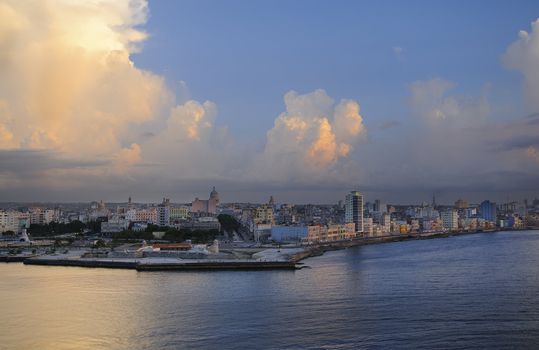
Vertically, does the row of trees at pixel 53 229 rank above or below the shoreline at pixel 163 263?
above

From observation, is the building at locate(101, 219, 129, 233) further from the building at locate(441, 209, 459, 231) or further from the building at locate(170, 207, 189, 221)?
the building at locate(441, 209, 459, 231)

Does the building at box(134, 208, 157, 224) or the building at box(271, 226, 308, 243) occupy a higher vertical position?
the building at box(134, 208, 157, 224)

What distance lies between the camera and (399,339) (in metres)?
8.50

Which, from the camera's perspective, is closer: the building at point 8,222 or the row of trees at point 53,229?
the row of trees at point 53,229

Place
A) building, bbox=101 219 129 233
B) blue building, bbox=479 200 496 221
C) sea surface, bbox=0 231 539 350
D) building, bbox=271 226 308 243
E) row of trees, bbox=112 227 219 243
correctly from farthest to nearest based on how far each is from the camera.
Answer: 1. blue building, bbox=479 200 496 221
2. building, bbox=101 219 129 233
3. building, bbox=271 226 308 243
4. row of trees, bbox=112 227 219 243
5. sea surface, bbox=0 231 539 350

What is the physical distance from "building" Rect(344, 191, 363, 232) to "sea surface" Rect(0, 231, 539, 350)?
2766 centimetres

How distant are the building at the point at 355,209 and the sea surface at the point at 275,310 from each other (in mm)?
27657

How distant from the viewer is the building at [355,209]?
147 feet

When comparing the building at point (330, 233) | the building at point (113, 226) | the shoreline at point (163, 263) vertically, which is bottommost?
the shoreline at point (163, 263)

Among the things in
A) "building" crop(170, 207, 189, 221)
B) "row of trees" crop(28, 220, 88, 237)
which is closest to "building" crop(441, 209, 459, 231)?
"building" crop(170, 207, 189, 221)

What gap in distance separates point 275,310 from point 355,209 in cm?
3511

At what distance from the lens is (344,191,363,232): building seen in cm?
4494

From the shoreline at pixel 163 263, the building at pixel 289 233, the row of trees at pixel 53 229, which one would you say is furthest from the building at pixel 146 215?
the shoreline at pixel 163 263

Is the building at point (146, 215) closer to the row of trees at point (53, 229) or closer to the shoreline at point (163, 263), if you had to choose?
the row of trees at point (53, 229)
